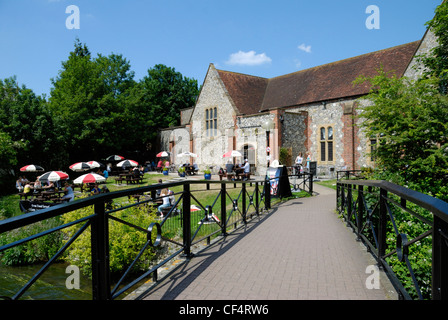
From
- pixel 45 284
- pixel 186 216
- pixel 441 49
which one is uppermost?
pixel 441 49

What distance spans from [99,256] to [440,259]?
2.63 metres

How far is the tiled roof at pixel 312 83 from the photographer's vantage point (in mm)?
23891

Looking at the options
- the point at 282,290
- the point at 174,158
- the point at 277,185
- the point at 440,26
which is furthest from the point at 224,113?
the point at 282,290

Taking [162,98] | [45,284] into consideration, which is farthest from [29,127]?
[45,284]

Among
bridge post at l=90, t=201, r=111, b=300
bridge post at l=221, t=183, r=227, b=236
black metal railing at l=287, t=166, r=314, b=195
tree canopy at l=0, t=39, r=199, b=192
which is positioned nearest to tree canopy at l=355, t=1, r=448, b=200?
black metal railing at l=287, t=166, r=314, b=195

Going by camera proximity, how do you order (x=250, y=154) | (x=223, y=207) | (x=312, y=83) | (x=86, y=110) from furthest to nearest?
1. (x=86, y=110)
2. (x=312, y=83)
3. (x=250, y=154)
4. (x=223, y=207)

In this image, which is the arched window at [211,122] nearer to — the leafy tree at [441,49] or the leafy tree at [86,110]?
the leafy tree at [86,110]

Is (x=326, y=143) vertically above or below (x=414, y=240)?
above

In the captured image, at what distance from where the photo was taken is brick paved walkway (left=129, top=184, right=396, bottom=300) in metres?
3.53

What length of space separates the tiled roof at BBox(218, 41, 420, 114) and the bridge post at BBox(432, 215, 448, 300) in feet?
75.4

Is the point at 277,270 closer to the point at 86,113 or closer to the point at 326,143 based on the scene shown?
the point at 326,143

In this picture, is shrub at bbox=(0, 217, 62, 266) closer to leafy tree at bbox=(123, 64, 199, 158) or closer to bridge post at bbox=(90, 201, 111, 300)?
bridge post at bbox=(90, 201, 111, 300)

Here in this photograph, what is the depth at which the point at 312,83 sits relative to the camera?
28.3 m

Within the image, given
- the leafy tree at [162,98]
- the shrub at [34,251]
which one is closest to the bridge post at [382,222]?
the shrub at [34,251]
